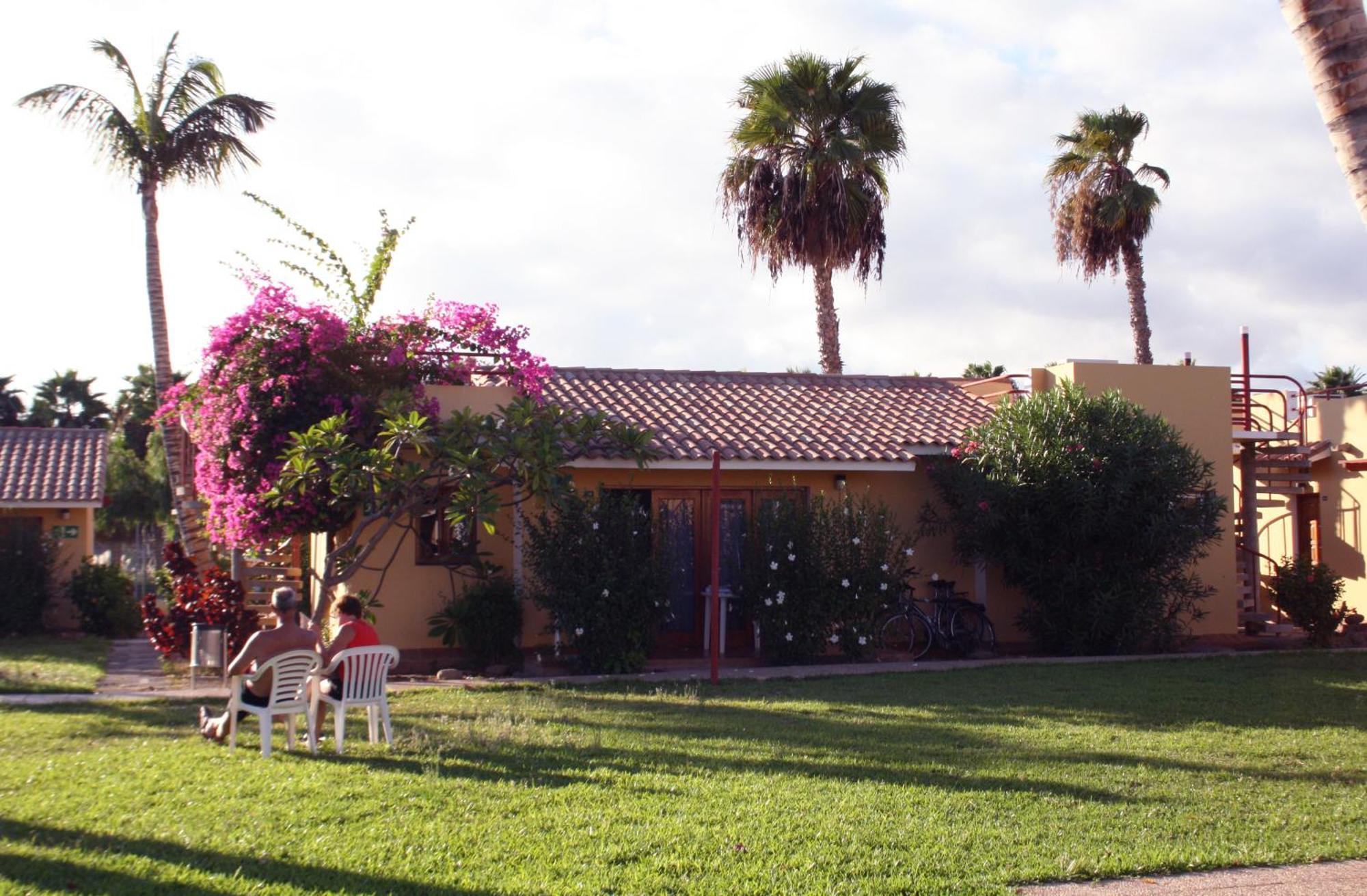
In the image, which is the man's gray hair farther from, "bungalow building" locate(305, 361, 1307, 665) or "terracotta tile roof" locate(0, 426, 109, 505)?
"terracotta tile roof" locate(0, 426, 109, 505)

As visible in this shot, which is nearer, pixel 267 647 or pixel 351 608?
pixel 267 647

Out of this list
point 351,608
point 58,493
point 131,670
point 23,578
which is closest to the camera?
point 351,608

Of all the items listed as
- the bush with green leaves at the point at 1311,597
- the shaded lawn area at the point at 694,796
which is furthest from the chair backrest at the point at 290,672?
the bush with green leaves at the point at 1311,597

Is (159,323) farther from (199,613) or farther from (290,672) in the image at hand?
(290,672)

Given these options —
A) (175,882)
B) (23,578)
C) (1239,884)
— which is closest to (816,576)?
(1239,884)

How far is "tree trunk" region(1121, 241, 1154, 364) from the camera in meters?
27.7

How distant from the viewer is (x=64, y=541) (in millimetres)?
22266

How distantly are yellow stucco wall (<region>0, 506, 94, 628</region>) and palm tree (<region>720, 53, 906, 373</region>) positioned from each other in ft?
44.6

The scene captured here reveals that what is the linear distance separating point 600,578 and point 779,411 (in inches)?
206

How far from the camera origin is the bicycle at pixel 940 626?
54.1 feet

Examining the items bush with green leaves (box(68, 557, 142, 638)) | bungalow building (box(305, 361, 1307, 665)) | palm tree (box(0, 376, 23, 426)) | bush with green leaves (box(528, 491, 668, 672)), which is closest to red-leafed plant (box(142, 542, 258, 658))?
bungalow building (box(305, 361, 1307, 665))

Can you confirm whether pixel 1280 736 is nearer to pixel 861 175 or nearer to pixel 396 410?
pixel 396 410

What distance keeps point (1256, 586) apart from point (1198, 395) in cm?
349

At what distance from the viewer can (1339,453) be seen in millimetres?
21188
